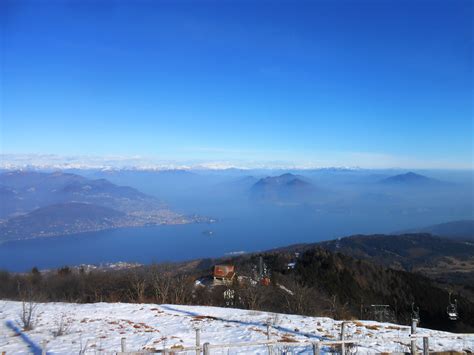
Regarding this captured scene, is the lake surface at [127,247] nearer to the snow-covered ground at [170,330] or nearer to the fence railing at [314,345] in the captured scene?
the snow-covered ground at [170,330]

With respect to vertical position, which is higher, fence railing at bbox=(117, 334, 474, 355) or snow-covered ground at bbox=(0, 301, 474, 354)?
fence railing at bbox=(117, 334, 474, 355)

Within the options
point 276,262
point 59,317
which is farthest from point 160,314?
point 276,262

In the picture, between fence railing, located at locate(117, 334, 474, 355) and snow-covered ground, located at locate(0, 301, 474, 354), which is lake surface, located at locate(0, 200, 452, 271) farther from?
fence railing, located at locate(117, 334, 474, 355)

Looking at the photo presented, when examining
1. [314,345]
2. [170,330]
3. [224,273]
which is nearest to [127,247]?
[224,273]

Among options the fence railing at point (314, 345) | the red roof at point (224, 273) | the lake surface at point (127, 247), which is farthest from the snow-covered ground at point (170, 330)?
the lake surface at point (127, 247)

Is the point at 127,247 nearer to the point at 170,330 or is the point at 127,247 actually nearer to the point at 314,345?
the point at 170,330

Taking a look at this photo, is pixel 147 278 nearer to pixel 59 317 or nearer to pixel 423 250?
pixel 59 317

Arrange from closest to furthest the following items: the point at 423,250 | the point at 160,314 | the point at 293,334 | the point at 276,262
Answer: the point at 293,334 → the point at 160,314 → the point at 276,262 → the point at 423,250

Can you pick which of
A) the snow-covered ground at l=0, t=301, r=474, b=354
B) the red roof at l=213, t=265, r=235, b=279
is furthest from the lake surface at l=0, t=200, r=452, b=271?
the snow-covered ground at l=0, t=301, r=474, b=354
